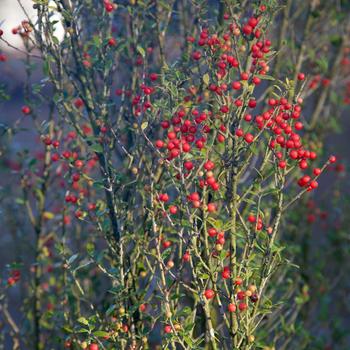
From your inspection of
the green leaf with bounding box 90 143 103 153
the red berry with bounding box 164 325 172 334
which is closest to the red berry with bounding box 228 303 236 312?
the red berry with bounding box 164 325 172 334

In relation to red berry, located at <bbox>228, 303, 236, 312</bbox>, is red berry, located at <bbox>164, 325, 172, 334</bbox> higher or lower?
lower

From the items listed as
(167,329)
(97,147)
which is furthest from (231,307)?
(97,147)

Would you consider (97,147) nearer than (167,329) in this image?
No

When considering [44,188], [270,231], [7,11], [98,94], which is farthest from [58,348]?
[7,11]

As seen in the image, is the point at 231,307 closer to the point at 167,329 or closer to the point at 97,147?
the point at 167,329

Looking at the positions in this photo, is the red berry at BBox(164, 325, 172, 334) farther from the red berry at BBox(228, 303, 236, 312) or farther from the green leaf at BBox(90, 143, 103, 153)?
the green leaf at BBox(90, 143, 103, 153)

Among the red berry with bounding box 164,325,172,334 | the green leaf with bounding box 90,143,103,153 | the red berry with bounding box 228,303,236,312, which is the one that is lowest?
the red berry with bounding box 164,325,172,334

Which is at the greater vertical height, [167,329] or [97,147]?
[97,147]

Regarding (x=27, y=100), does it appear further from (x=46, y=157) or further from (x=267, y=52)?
(x=267, y=52)

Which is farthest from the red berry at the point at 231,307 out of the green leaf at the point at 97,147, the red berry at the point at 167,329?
the green leaf at the point at 97,147

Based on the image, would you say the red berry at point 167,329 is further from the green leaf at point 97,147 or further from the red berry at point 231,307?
the green leaf at point 97,147

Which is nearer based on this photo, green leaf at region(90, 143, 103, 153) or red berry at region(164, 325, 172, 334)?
red berry at region(164, 325, 172, 334)

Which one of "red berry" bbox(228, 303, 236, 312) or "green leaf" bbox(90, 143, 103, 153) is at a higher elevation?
"green leaf" bbox(90, 143, 103, 153)

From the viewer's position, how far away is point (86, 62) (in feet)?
Result: 11.0
